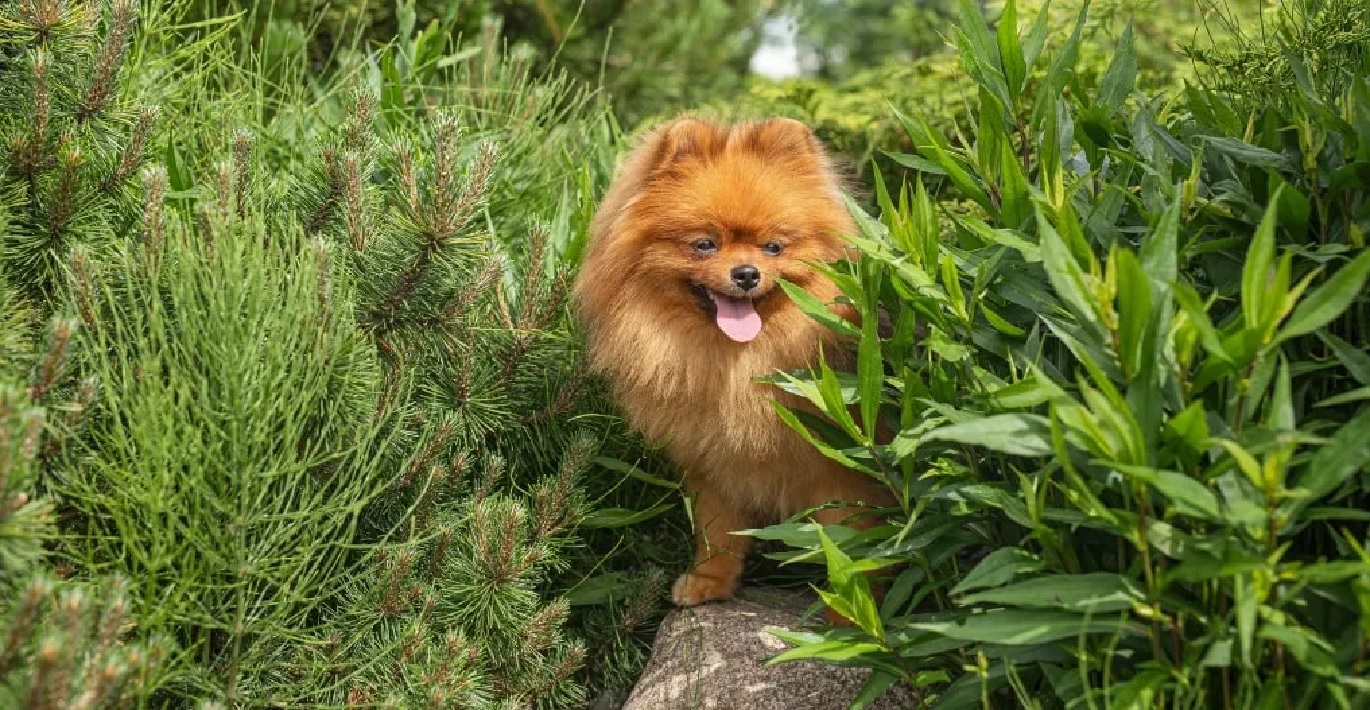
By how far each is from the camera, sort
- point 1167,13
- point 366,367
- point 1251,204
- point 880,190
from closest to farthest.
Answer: point 1251,204 < point 880,190 < point 366,367 < point 1167,13

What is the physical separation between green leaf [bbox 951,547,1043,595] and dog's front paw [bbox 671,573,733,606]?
136 centimetres

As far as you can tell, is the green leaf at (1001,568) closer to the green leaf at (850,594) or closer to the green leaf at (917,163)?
the green leaf at (850,594)

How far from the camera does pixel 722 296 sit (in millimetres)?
3105

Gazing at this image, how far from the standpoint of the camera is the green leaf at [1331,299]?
178 centimetres

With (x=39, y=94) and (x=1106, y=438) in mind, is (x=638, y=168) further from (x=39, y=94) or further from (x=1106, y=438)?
(x=1106, y=438)

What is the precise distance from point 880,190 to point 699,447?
0.95m

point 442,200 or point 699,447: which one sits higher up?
point 442,200

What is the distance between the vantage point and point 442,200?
284 cm

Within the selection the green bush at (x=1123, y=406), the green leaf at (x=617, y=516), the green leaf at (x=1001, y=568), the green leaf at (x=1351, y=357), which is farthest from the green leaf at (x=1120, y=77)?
the green leaf at (x=617, y=516)

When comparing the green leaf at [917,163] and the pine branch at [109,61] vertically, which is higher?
the green leaf at [917,163]

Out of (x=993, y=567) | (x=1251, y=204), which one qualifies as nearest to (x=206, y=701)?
(x=993, y=567)

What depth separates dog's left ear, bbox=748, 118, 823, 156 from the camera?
126 inches

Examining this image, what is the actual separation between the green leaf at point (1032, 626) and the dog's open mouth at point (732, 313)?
1118mm

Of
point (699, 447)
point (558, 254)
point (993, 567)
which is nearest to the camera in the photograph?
point (993, 567)
